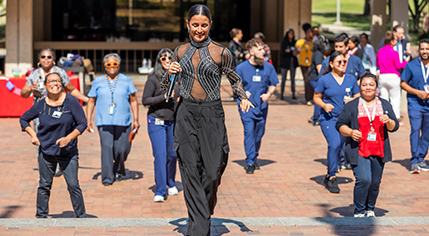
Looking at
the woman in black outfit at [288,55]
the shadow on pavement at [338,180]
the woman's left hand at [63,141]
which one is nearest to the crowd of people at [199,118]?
the woman's left hand at [63,141]

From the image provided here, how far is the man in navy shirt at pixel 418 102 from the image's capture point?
1015 cm

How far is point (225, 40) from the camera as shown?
95.6 ft

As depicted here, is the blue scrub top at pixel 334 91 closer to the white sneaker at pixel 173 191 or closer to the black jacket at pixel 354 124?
the black jacket at pixel 354 124

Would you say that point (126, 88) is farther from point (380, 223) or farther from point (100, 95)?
point (380, 223)

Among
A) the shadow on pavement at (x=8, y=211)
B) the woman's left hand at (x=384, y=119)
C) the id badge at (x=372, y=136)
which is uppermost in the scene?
the woman's left hand at (x=384, y=119)

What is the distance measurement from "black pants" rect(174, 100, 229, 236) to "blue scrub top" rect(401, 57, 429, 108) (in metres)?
5.27

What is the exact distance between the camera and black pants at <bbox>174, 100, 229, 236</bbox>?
5699 millimetres

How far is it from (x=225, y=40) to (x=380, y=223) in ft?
74.9

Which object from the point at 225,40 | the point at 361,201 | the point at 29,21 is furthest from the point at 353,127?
the point at 225,40

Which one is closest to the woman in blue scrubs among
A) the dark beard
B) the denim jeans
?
the dark beard

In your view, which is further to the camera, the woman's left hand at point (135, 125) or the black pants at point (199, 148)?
the woman's left hand at point (135, 125)

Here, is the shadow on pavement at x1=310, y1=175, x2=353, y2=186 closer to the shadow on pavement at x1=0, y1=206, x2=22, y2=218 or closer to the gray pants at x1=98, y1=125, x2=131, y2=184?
the gray pants at x1=98, y1=125, x2=131, y2=184

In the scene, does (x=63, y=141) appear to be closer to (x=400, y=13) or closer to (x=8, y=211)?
(x=8, y=211)

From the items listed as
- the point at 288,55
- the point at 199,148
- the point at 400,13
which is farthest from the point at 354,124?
the point at 400,13
